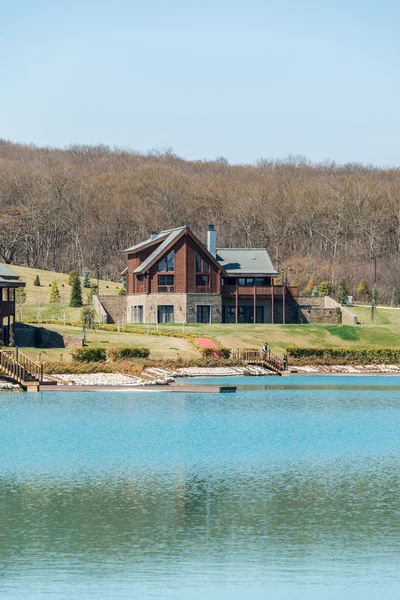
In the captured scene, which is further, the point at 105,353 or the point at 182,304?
the point at 182,304

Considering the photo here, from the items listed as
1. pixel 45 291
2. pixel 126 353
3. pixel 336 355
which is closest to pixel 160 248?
pixel 45 291

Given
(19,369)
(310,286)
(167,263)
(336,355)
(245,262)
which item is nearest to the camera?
(19,369)

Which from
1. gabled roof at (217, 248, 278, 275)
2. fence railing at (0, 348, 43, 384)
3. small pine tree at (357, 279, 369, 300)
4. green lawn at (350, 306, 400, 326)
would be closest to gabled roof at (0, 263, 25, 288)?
fence railing at (0, 348, 43, 384)

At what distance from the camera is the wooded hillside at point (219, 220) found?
13288cm

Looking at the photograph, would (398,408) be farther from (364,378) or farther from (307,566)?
(307,566)

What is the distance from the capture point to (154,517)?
27.6 meters

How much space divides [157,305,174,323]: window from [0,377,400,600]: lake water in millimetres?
39874

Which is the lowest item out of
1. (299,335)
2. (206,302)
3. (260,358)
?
(260,358)

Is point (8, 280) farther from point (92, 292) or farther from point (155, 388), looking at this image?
point (92, 292)

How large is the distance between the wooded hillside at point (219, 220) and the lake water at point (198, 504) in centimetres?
7876

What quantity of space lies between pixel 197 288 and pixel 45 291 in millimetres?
18636

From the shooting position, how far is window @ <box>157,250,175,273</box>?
92.2 meters

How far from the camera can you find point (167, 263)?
303 ft

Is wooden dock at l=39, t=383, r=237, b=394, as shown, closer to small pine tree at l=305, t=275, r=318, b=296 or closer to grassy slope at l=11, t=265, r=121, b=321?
grassy slope at l=11, t=265, r=121, b=321
